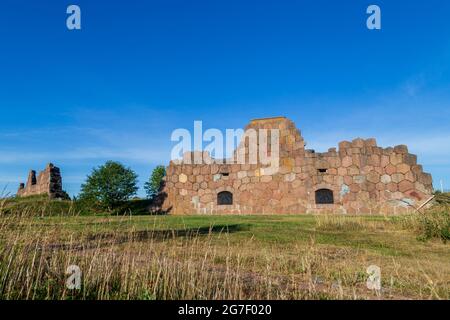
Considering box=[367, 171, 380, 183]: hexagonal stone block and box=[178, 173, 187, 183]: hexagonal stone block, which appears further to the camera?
box=[178, 173, 187, 183]: hexagonal stone block

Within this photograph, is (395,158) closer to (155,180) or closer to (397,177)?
(397,177)

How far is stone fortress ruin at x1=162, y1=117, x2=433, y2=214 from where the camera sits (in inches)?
714

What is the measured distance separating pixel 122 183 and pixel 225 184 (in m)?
6.23

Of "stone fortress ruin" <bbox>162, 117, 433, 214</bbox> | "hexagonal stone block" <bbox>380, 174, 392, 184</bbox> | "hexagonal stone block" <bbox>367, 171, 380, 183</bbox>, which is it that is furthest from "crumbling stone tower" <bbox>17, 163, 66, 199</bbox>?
"hexagonal stone block" <bbox>380, 174, 392, 184</bbox>

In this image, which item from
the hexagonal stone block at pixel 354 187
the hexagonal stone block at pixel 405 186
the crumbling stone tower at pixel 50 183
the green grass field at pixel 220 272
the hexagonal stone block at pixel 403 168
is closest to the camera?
the green grass field at pixel 220 272

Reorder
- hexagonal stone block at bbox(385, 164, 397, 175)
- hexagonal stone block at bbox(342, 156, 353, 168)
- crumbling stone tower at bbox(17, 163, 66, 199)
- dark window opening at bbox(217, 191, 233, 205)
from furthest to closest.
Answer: crumbling stone tower at bbox(17, 163, 66, 199) → dark window opening at bbox(217, 191, 233, 205) → hexagonal stone block at bbox(342, 156, 353, 168) → hexagonal stone block at bbox(385, 164, 397, 175)

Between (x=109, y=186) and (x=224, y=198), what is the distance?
688 centimetres

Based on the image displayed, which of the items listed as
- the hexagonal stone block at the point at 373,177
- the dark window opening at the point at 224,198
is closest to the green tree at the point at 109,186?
the dark window opening at the point at 224,198

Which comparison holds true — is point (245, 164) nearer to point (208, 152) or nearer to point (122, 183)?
point (208, 152)

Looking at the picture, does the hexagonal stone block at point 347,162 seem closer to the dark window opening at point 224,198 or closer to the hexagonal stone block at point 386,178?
the hexagonal stone block at point 386,178

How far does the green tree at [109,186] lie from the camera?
804 inches

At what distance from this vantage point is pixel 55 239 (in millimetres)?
6082

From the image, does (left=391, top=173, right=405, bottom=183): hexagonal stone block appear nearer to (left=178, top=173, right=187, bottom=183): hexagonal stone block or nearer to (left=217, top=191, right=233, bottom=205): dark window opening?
(left=217, top=191, right=233, bottom=205): dark window opening

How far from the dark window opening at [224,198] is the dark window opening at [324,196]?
16.7ft
